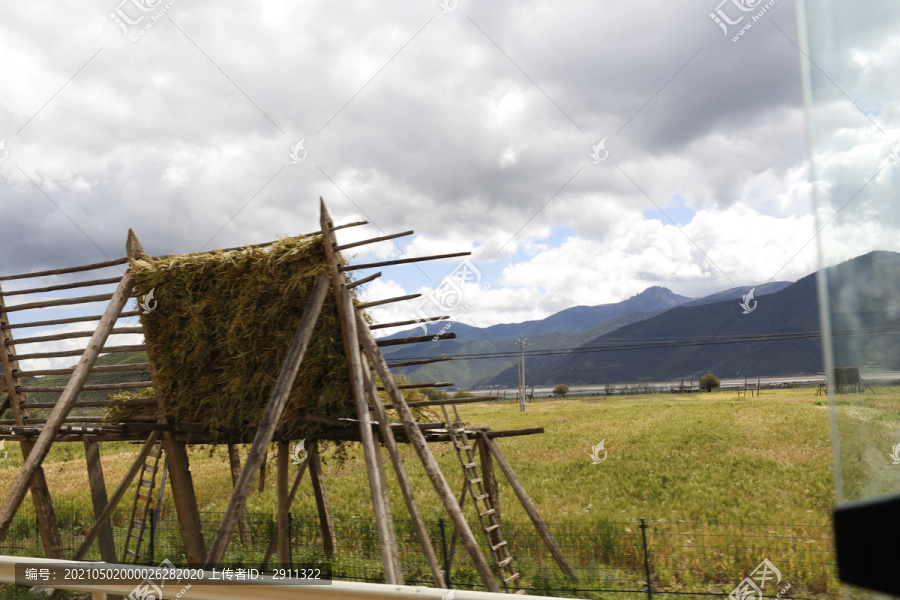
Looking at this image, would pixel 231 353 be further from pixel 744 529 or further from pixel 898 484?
pixel 744 529

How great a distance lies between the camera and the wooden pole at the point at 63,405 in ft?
27.7

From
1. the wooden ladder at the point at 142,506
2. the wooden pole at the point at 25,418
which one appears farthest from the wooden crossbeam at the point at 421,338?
the wooden pole at the point at 25,418

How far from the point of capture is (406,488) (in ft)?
24.7

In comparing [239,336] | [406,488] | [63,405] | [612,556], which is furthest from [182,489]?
[612,556]

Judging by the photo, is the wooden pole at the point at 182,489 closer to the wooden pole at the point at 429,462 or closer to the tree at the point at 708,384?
the wooden pole at the point at 429,462

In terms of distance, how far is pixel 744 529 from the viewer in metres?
12.7

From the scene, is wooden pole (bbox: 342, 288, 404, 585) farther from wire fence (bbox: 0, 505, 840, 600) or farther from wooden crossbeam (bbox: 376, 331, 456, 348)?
wire fence (bbox: 0, 505, 840, 600)

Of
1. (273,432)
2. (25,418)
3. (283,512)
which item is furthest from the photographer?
(25,418)

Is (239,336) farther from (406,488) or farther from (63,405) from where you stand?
(406,488)

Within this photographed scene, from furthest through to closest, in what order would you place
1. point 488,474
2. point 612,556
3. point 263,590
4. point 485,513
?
point 612,556 → point 488,474 → point 485,513 → point 263,590

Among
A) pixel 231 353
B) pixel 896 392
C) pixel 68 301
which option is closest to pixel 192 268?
pixel 231 353

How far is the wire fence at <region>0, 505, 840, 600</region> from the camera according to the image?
959cm

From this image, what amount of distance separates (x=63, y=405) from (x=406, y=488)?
198 inches

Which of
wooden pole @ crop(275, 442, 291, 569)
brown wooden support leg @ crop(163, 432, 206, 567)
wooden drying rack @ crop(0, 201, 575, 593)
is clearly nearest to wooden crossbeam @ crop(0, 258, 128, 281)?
wooden drying rack @ crop(0, 201, 575, 593)
